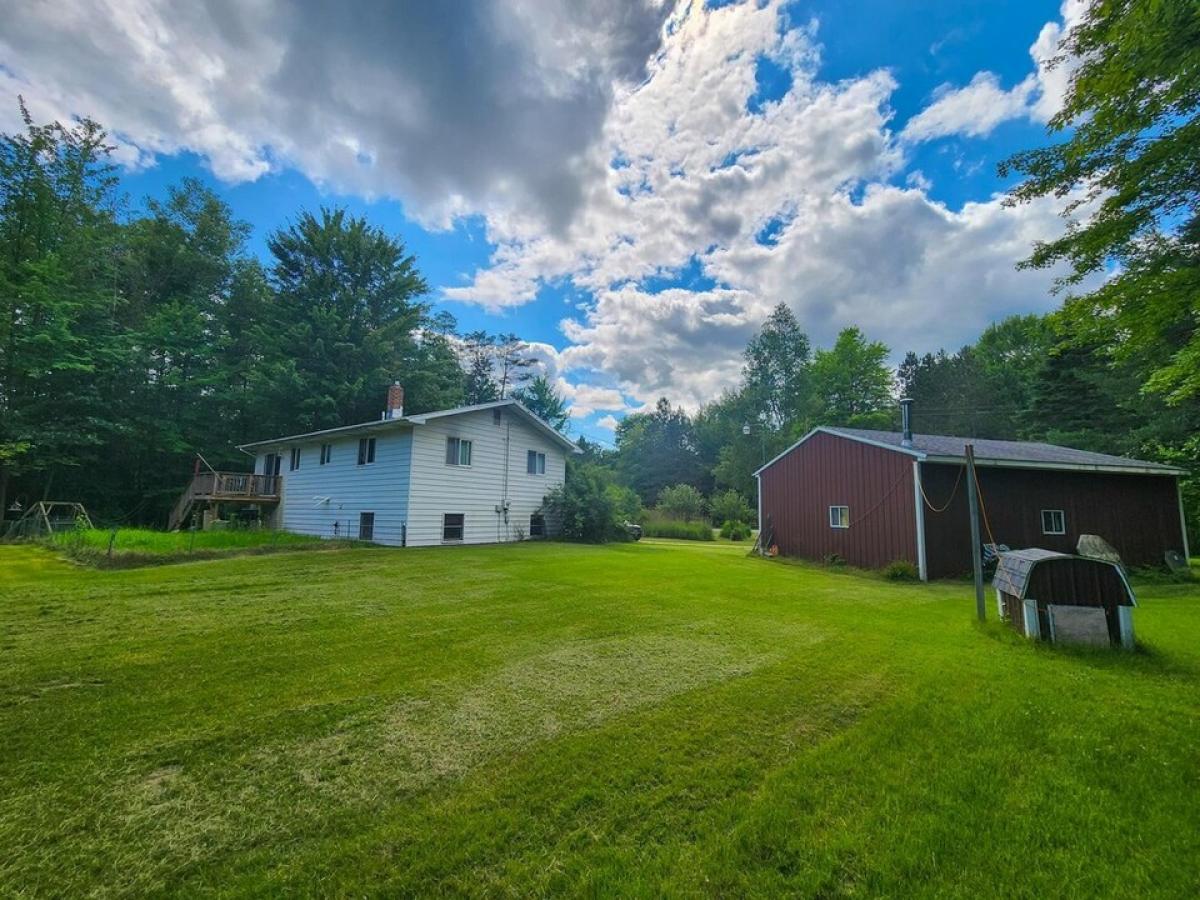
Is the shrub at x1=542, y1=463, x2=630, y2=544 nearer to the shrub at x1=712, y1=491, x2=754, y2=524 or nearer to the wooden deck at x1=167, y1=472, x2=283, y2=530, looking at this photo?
the wooden deck at x1=167, y1=472, x2=283, y2=530

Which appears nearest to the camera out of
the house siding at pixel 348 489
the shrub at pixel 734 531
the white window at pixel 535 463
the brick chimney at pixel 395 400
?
the house siding at pixel 348 489

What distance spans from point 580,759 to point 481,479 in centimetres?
1460

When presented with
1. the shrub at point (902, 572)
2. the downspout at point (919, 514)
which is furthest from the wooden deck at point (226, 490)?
the downspout at point (919, 514)

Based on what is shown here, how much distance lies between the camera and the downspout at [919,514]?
11617mm

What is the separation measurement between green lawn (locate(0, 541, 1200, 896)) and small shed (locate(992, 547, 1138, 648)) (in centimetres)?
29

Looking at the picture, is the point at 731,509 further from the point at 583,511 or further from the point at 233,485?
the point at 233,485

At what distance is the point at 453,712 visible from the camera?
3400mm

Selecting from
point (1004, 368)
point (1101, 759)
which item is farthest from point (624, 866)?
point (1004, 368)

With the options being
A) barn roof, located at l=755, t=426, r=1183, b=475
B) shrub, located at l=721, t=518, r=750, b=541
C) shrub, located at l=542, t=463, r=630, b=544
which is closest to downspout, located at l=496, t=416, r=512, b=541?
shrub, located at l=542, t=463, r=630, b=544

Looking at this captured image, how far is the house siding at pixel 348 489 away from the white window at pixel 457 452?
4.66 ft

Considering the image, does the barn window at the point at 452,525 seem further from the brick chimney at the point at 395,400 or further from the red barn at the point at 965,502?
the red barn at the point at 965,502

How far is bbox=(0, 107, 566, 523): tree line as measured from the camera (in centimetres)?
1803

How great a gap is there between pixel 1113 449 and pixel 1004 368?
58.5ft

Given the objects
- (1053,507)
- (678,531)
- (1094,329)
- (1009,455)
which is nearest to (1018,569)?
(1094,329)
